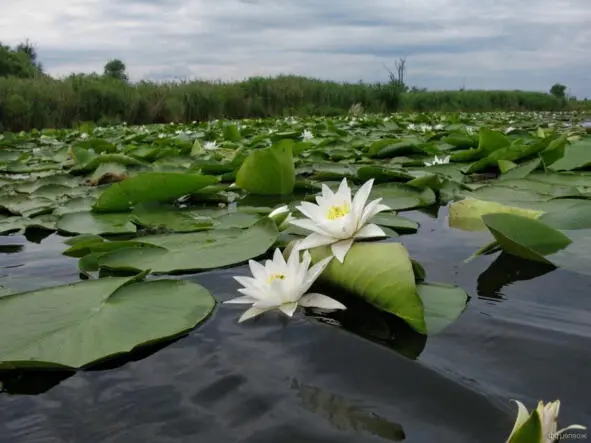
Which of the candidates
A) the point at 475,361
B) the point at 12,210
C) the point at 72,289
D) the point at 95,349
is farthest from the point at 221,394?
the point at 12,210

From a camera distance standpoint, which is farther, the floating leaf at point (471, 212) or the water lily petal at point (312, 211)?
the floating leaf at point (471, 212)

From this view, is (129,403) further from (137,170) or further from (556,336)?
(137,170)

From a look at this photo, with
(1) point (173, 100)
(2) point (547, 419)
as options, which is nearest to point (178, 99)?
(1) point (173, 100)

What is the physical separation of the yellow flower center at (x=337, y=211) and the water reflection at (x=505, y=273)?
1.07 ft

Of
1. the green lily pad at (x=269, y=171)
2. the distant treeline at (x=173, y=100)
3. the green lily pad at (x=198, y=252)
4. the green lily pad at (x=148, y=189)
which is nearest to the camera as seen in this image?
the green lily pad at (x=198, y=252)

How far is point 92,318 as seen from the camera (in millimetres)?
1037

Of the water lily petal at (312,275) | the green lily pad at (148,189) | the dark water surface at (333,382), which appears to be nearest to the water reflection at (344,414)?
the dark water surface at (333,382)

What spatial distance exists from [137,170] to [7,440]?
8.30 ft

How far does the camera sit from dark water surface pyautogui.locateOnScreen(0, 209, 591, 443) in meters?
0.73

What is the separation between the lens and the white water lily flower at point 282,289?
1061 mm

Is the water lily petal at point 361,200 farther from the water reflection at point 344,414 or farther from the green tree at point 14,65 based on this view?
the green tree at point 14,65

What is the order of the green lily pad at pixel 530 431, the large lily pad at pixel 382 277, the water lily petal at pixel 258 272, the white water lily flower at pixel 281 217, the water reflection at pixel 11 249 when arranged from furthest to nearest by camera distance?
the water reflection at pixel 11 249 < the white water lily flower at pixel 281 217 < the water lily petal at pixel 258 272 < the large lily pad at pixel 382 277 < the green lily pad at pixel 530 431

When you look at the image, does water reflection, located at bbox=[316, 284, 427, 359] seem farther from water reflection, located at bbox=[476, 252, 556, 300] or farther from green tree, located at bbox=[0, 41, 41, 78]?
green tree, located at bbox=[0, 41, 41, 78]

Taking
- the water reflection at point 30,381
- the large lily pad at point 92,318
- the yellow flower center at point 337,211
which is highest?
the yellow flower center at point 337,211
